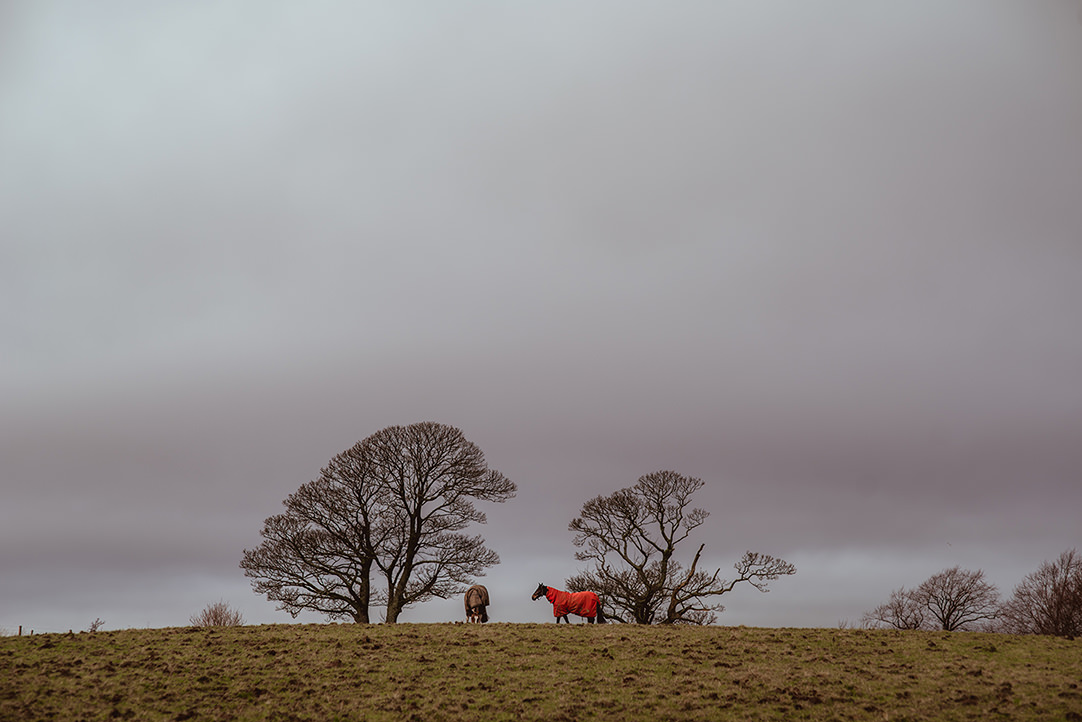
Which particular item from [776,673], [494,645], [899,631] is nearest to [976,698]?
[776,673]

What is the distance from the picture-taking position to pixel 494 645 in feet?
77.5

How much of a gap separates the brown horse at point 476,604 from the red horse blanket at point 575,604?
9.29 feet

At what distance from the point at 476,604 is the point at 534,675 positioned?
33.4 feet

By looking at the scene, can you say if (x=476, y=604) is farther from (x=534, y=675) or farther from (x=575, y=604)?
(x=534, y=675)

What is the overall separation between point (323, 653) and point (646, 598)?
59.9 feet

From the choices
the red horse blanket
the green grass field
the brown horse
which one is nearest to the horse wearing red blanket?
the red horse blanket

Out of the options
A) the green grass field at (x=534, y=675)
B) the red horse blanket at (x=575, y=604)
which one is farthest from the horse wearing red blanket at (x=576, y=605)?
the green grass field at (x=534, y=675)

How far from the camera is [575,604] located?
96.9ft

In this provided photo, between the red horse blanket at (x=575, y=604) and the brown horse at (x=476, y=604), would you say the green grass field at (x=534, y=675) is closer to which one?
the red horse blanket at (x=575, y=604)

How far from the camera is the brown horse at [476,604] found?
30.0 m

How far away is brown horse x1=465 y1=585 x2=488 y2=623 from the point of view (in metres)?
30.0

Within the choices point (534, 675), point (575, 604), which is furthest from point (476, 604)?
point (534, 675)

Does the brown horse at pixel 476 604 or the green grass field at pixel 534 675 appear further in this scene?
the brown horse at pixel 476 604

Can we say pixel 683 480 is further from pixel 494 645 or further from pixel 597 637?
pixel 494 645
